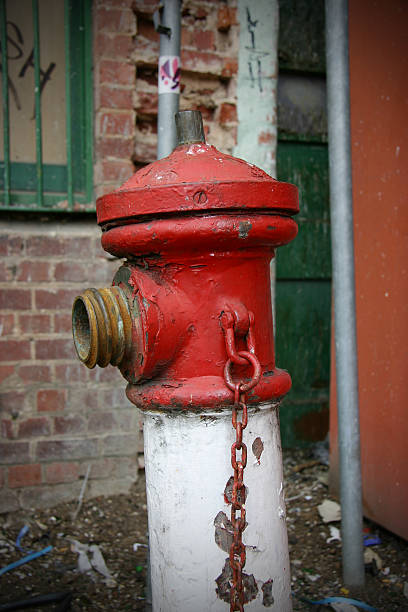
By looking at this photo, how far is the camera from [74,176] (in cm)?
261

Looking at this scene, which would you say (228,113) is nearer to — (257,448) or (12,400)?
(12,400)

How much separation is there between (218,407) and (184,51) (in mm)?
1962

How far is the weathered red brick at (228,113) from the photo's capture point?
8.94 feet

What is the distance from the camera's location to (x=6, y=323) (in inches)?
96.5

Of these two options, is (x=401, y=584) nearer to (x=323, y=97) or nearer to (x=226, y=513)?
(x=226, y=513)

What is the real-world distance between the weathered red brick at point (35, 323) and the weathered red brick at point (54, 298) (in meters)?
0.04

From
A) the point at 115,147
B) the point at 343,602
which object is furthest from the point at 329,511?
the point at 115,147

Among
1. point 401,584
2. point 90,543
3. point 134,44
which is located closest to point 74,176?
point 134,44

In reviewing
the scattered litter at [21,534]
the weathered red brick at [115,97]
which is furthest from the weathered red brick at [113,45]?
the scattered litter at [21,534]

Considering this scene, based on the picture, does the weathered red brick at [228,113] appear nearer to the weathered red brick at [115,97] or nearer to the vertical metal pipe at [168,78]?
the weathered red brick at [115,97]

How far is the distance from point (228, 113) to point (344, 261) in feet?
4.01

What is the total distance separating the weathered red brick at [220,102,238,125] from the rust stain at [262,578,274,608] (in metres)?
2.08

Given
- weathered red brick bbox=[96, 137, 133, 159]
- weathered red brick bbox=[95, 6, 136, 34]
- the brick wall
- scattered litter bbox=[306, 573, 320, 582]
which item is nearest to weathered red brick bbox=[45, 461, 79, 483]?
the brick wall

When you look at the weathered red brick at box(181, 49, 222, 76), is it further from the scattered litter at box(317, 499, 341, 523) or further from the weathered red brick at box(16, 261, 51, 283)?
the scattered litter at box(317, 499, 341, 523)
